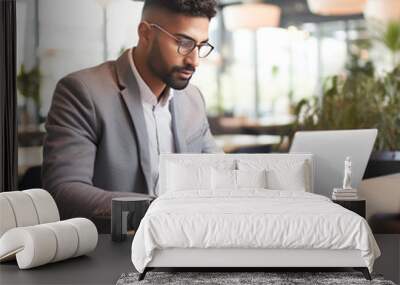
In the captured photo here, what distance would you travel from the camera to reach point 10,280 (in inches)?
184

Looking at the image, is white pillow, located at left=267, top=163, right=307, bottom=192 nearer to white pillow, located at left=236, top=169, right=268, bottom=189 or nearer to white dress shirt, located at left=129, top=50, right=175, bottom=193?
white pillow, located at left=236, top=169, right=268, bottom=189

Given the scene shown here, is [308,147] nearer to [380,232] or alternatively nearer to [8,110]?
[380,232]

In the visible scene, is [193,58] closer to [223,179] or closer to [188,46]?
[188,46]

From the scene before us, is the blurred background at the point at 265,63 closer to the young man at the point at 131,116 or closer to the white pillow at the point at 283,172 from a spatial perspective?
the young man at the point at 131,116

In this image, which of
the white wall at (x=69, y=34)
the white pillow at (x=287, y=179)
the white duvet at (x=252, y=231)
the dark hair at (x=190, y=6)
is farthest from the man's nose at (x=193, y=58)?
the white duvet at (x=252, y=231)

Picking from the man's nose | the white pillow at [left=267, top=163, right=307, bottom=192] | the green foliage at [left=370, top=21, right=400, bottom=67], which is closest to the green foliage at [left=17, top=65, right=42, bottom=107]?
the man's nose

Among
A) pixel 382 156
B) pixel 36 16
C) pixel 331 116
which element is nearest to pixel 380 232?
pixel 382 156

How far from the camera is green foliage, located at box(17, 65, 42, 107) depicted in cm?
711

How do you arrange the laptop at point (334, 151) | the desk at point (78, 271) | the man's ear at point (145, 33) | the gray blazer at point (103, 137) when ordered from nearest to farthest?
the desk at point (78, 271)
the laptop at point (334, 151)
the gray blazer at point (103, 137)
the man's ear at point (145, 33)

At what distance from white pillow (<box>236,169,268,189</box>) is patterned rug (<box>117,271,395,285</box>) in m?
1.30

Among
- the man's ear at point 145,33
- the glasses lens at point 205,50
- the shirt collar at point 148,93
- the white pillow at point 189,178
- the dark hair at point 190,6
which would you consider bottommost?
the white pillow at point 189,178

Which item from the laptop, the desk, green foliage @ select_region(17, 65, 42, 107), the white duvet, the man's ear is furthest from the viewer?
green foliage @ select_region(17, 65, 42, 107)

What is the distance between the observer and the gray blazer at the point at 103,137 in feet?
22.5

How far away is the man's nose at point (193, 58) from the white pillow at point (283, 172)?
1229 mm
